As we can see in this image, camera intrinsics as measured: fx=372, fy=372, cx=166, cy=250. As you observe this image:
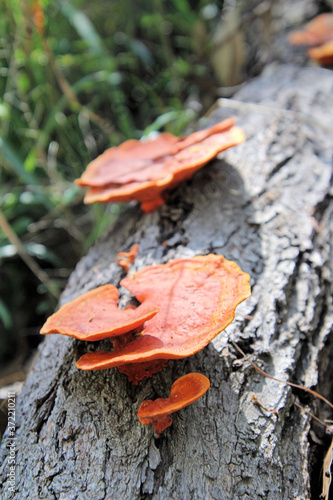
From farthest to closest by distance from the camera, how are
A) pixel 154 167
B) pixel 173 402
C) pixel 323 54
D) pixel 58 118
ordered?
1. pixel 58 118
2. pixel 323 54
3. pixel 154 167
4. pixel 173 402

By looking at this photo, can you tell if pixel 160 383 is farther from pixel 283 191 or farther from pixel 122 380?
pixel 283 191

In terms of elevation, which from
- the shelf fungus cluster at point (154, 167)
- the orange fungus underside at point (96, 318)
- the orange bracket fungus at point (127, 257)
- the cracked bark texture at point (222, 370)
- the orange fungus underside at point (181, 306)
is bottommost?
the cracked bark texture at point (222, 370)

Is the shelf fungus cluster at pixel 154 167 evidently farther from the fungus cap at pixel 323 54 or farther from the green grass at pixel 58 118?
the fungus cap at pixel 323 54

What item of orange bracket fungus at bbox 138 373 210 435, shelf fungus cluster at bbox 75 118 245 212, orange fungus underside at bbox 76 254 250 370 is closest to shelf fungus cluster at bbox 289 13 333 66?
shelf fungus cluster at bbox 75 118 245 212

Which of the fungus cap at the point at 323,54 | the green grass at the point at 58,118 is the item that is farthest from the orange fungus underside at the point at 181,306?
the fungus cap at the point at 323,54

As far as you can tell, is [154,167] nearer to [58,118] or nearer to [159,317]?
[159,317]

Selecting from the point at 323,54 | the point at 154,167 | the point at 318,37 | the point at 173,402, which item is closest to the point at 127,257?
the point at 154,167

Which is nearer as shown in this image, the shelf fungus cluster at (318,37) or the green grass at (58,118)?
the green grass at (58,118)
